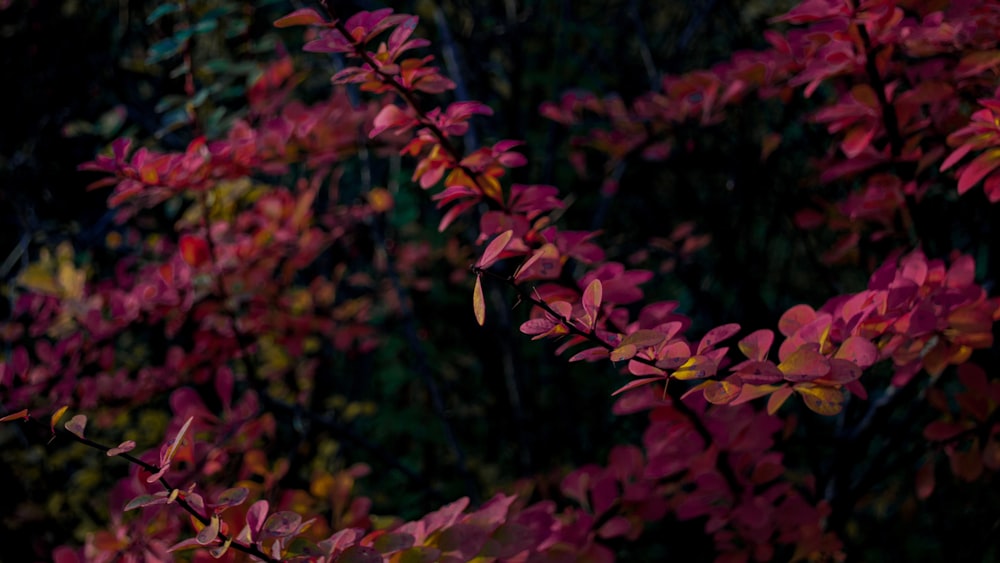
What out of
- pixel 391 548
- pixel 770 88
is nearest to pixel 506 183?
pixel 770 88

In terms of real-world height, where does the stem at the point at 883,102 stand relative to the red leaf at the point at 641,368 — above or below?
above

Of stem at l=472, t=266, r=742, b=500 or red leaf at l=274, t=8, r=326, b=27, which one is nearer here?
stem at l=472, t=266, r=742, b=500

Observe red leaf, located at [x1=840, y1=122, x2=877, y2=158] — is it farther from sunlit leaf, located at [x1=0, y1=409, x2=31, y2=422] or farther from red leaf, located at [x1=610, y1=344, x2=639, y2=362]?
sunlit leaf, located at [x1=0, y1=409, x2=31, y2=422]

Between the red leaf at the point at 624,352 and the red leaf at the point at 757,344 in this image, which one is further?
the red leaf at the point at 757,344

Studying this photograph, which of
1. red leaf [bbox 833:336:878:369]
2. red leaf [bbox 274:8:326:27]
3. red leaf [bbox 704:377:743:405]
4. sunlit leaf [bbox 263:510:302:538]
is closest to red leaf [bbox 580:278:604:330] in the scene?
red leaf [bbox 704:377:743:405]

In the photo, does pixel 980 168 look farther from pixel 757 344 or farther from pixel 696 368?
pixel 696 368

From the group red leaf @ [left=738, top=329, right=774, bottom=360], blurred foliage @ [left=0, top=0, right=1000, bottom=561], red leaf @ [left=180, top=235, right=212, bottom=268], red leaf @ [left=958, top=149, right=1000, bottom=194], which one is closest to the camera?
red leaf @ [left=738, top=329, right=774, bottom=360]

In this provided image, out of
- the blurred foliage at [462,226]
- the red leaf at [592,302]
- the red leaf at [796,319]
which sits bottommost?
the blurred foliage at [462,226]

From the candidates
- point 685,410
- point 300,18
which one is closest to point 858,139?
point 685,410

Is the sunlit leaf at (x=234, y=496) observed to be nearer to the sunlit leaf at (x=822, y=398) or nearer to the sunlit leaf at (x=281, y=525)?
the sunlit leaf at (x=281, y=525)

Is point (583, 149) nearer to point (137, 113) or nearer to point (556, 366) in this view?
point (556, 366)

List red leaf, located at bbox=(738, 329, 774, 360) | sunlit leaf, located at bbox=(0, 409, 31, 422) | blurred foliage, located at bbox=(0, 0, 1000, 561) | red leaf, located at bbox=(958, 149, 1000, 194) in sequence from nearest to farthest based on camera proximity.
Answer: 1. sunlit leaf, located at bbox=(0, 409, 31, 422)
2. red leaf, located at bbox=(738, 329, 774, 360)
3. red leaf, located at bbox=(958, 149, 1000, 194)
4. blurred foliage, located at bbox=(0, 0, 1000, 561)

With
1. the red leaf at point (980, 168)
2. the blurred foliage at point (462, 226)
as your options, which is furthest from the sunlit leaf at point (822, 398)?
the blurred foliage at point (462, 226)

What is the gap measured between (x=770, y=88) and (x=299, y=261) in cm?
125
